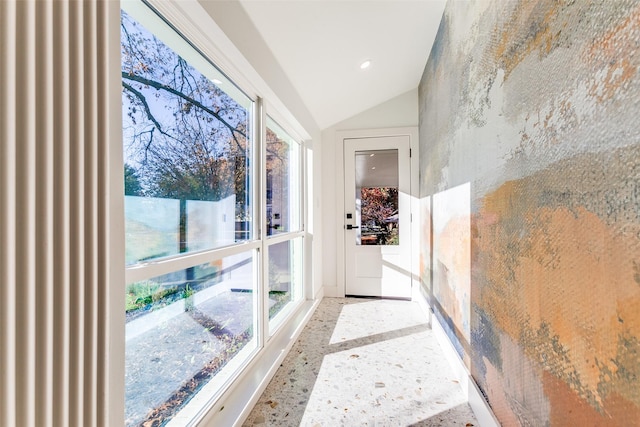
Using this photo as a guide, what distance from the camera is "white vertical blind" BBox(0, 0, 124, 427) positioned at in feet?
1.85

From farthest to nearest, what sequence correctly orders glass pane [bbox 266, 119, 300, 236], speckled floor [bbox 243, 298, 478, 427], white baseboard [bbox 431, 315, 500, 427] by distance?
glass pane [bbox 266, 119, 300, 236] → speckled floor [bbox 243, 298, 478, 427] → white baseboard [bbox 431, 315, 500, 427]

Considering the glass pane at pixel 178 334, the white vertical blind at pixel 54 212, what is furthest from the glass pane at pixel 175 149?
the white vertical blind at pixel 54 212

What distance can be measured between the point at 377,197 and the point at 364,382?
229 centimetres

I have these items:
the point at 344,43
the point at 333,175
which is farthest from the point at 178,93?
the point at 333,175

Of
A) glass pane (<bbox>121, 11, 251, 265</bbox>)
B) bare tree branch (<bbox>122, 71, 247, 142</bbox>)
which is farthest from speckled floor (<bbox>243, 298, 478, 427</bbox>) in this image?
bare tree branch (<bbox>122, 71, 247, 142</bbox>)

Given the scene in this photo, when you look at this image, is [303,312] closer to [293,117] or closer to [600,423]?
[293,117]

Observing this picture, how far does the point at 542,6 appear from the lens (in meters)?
0.98

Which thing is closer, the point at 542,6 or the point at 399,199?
the point at 542,6

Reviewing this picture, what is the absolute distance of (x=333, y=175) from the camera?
382 cm

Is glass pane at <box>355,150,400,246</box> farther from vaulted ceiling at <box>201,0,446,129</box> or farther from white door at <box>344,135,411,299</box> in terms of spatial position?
vaulted ceiling at <box>201,0,446,129</box>

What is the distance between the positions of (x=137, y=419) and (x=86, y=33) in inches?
49.2

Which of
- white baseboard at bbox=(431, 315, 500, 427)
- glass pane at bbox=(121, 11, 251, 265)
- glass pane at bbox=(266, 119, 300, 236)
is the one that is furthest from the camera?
glass pane at bbox=(266, 119, 300, 236)

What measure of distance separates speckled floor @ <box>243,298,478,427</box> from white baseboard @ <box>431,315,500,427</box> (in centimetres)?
5

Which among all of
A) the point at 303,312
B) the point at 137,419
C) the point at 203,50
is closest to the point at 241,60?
the point at 203,50
